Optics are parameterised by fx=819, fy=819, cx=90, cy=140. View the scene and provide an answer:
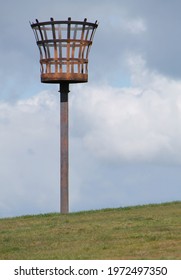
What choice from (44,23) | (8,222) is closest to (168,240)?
(8,222)

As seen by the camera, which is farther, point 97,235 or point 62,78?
point 62,78

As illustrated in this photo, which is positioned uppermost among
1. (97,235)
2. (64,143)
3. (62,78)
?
(62,78)

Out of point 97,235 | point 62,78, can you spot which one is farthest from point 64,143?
point 97,235

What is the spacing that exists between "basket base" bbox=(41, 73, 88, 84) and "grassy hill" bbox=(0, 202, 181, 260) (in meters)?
4.34

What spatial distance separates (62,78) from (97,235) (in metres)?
6.87

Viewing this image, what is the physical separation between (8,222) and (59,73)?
5.04 metres

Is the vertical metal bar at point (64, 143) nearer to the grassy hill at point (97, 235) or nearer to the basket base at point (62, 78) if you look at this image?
the basket base at point (62, 78)

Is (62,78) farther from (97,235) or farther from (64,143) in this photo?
(97,235)

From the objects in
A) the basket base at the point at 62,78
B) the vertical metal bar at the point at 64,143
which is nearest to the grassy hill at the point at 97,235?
the vertical metal bar at the point at 64,143

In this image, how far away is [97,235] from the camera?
21.0m

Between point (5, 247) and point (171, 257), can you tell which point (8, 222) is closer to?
point (5, 247)

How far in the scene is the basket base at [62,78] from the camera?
2617cm

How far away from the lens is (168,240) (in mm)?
19609
